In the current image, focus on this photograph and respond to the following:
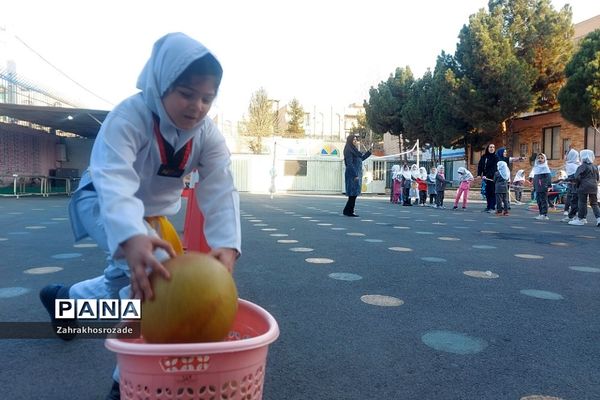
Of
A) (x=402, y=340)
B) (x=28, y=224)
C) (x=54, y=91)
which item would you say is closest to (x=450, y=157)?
(x=54, y=91)

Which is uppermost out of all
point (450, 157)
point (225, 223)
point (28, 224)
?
point (450, 157)

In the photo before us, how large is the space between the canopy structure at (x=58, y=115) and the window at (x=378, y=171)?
55.2 ft

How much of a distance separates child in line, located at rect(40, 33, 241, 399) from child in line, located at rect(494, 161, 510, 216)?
11.0 metres

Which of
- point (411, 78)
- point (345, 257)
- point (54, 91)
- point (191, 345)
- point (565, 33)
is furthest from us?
point (411, 78)

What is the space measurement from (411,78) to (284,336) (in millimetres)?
33397

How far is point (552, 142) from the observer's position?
25203mm

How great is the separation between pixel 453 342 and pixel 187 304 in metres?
1.63

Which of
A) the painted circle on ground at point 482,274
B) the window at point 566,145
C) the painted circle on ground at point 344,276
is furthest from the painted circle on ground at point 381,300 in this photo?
the window at point 566,145

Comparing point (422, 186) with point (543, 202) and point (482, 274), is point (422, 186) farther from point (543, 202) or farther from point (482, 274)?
point (482, 274)

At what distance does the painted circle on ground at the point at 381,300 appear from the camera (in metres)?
2.93

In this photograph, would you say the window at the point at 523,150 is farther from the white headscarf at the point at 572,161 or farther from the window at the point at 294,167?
the white headscarf at the point at 572,161

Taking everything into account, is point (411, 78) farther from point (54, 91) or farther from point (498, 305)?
point (498, 305)

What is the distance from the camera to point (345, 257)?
4695 mm

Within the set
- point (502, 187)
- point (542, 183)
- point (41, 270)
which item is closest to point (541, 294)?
point (41, 270)
